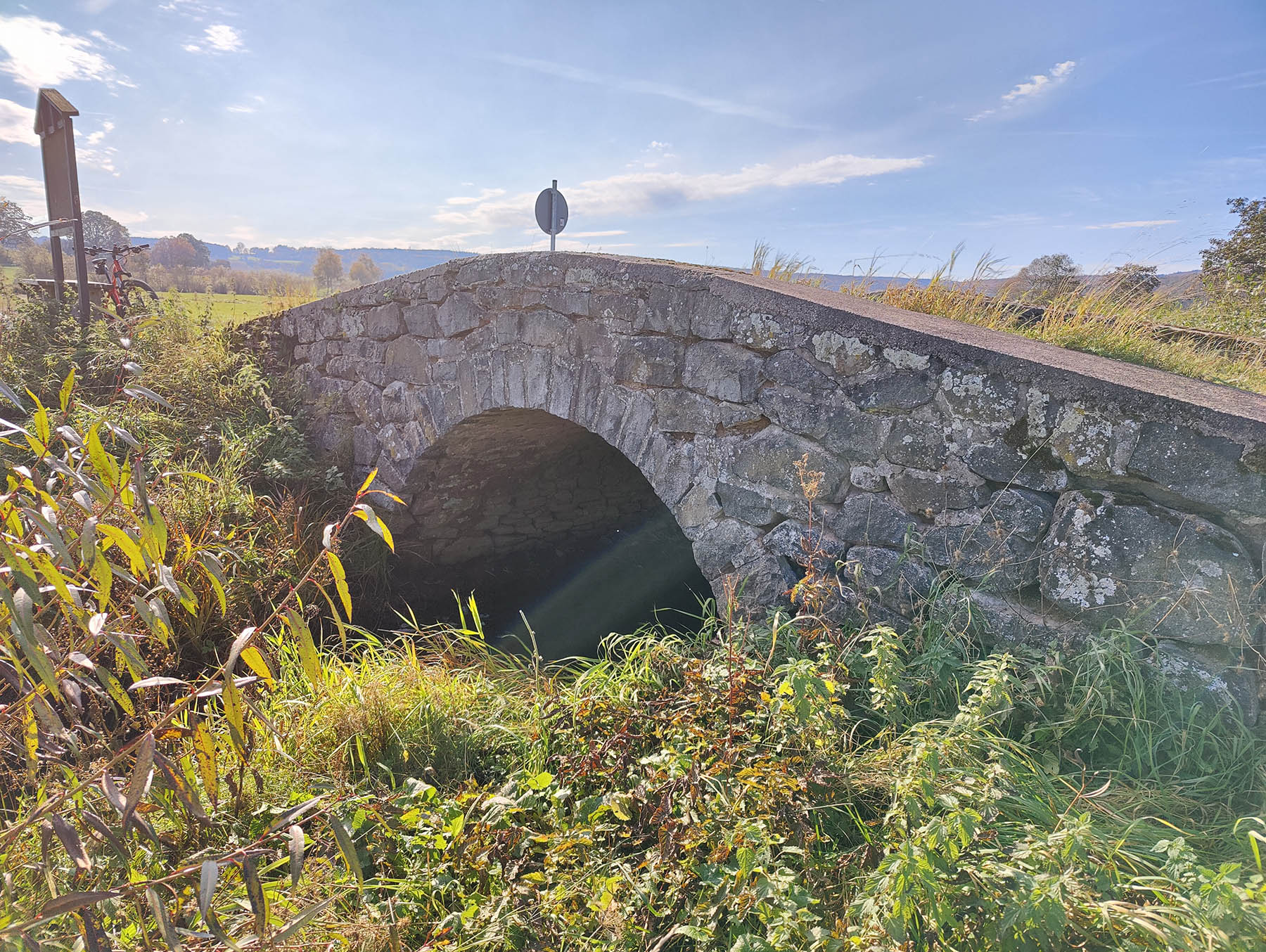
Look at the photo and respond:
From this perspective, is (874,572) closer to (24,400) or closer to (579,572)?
(579,572)

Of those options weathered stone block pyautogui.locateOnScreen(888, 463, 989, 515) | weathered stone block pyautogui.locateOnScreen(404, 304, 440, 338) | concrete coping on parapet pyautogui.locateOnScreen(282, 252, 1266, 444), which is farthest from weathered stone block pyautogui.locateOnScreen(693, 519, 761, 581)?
weathered stone block pyautogui.locateOnScreen(404, 304, 440, 338)

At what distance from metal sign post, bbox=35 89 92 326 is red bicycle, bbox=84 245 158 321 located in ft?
1.68

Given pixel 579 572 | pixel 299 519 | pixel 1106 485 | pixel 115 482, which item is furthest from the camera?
pixel 579 572

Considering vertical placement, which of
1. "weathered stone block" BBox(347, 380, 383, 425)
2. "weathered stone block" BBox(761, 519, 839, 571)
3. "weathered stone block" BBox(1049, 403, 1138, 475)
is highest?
"weathered stone block" BBox(1049, 403, 1138, 475)

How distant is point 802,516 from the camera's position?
120 inches

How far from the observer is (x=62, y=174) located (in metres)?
6.10

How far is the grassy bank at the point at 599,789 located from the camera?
1283 millimetres

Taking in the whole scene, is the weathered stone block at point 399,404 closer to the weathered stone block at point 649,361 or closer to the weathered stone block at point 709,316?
the weathered stone block at point 649,361

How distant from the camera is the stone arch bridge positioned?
210cm

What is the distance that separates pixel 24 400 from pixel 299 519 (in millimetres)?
3049

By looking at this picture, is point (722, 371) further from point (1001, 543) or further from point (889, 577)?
point (1001, 543)

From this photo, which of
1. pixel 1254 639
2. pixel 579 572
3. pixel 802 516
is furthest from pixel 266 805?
pixel 579 572

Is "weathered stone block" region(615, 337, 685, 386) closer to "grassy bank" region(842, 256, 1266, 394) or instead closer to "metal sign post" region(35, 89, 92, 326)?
"grassy bank" region(842, 256, 1266, 394)

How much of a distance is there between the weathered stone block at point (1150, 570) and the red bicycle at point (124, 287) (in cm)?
737
